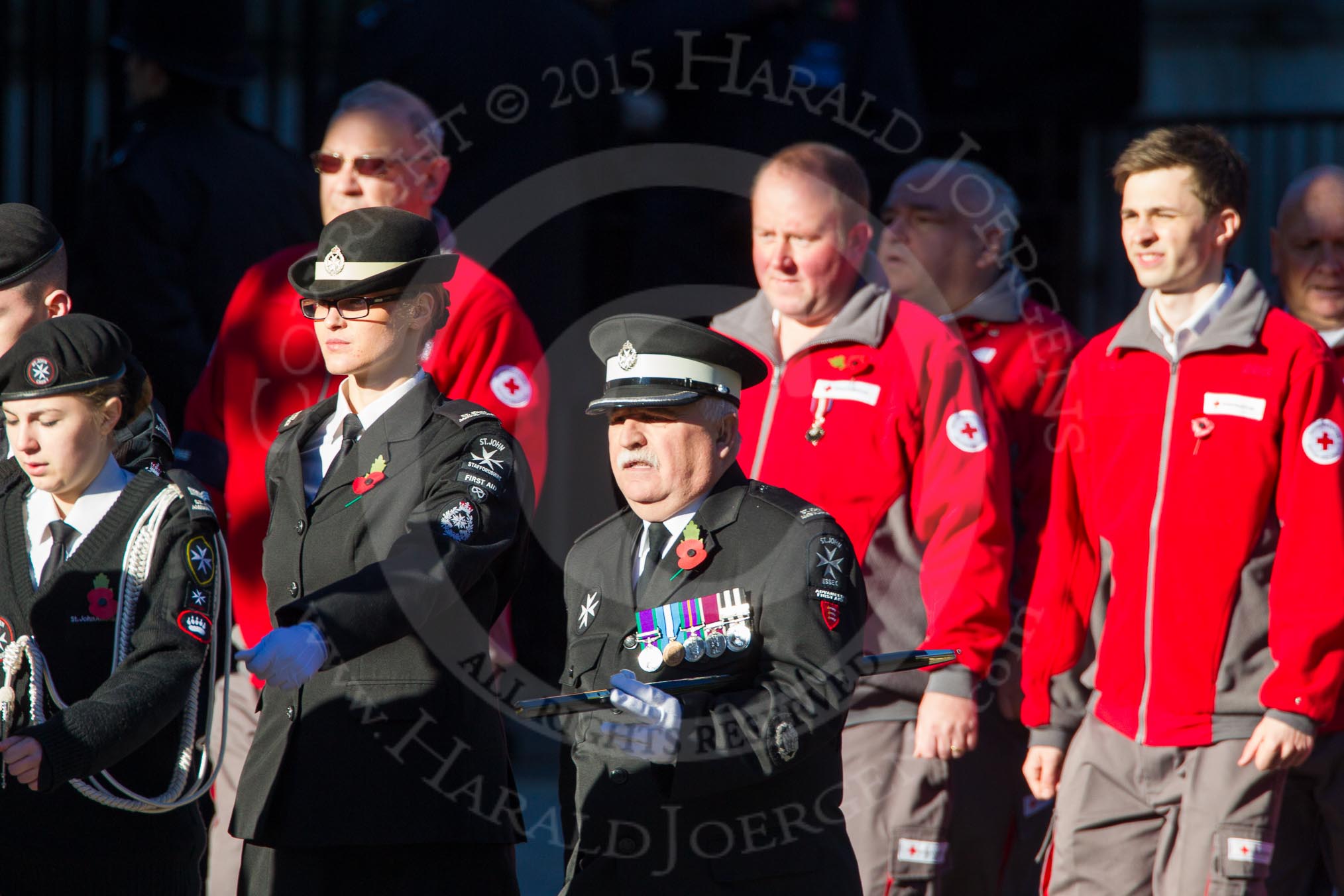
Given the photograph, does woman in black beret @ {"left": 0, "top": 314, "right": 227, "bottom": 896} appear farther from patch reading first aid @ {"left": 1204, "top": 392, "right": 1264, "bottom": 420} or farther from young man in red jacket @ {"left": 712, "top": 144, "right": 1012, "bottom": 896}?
patch reading first aid @ {"left": 1204, "top": 392, "right": 1264, "bottom": 420}

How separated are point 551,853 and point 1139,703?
2.31 meters

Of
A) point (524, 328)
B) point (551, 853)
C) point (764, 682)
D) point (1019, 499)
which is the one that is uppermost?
point (524, 328)

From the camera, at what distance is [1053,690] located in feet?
15.4

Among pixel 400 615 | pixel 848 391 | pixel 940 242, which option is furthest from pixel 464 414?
pixel 940 242

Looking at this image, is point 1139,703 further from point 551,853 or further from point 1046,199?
point 1046,199

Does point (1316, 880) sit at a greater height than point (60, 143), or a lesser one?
lesser

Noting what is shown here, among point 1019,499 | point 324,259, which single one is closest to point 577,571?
point 324,259

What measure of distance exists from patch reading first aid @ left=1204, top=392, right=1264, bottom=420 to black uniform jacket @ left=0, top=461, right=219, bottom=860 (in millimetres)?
2328

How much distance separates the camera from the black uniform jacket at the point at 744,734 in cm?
327

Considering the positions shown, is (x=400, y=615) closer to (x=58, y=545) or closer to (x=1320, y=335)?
(x=58, y=545)

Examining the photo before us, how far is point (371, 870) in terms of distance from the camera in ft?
12.0

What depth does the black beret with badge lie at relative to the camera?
4125mm

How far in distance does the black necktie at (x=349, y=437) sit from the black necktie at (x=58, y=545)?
0.51 m

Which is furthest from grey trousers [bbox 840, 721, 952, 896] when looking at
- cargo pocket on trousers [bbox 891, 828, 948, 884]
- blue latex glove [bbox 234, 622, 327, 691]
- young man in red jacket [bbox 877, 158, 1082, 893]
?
blue latex glove [bbox 234, 622, 327, 691]
